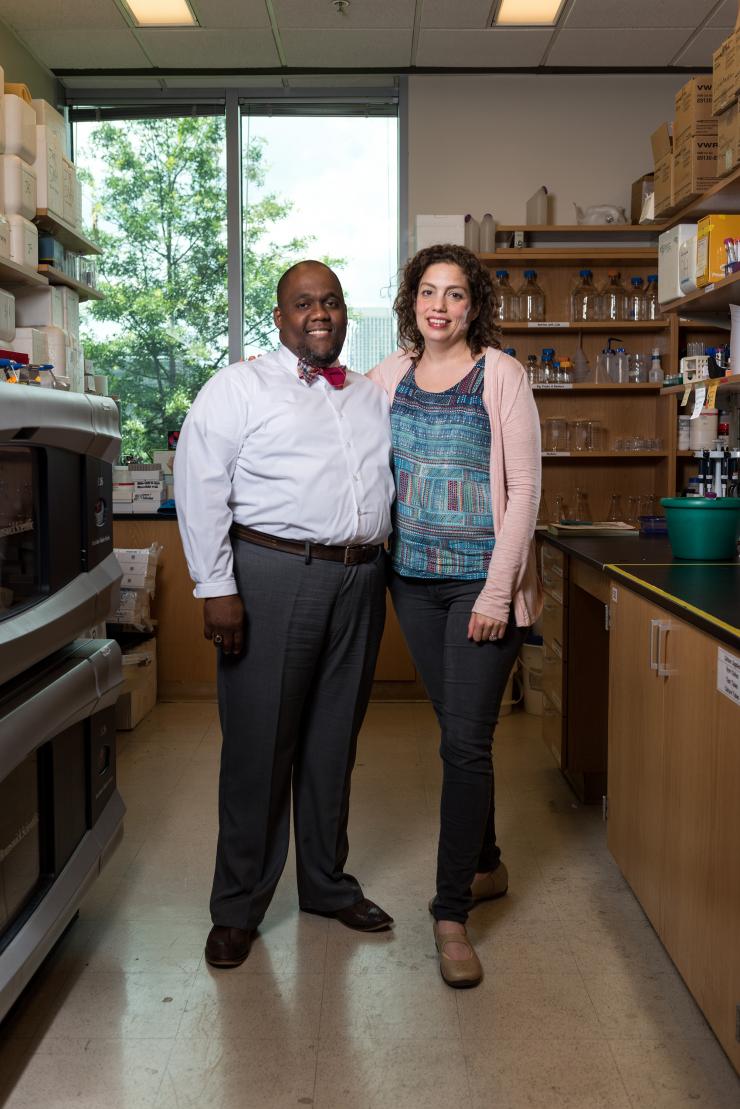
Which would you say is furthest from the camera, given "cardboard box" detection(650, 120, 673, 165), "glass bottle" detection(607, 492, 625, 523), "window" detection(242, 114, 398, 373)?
"window" detection(242, 114, 398, 373)

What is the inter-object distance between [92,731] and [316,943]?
27.4 inches

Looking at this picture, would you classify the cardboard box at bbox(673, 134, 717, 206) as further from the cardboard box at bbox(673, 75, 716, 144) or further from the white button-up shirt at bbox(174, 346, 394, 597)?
the white button-up shirt at bbox(174, 346, 394, 597)

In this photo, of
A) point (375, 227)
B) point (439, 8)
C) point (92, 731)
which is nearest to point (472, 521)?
point (92, 731)

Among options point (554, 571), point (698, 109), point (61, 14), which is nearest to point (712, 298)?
point (698, 109)

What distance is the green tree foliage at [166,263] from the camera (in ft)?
16.9

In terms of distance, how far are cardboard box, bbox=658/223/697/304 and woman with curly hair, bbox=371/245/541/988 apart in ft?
4.12

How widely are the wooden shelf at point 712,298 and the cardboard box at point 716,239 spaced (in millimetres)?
37

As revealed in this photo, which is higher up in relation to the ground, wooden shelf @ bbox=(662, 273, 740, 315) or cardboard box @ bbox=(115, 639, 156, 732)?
wooden shelf @ bbox=(662, 273, 740, 315)

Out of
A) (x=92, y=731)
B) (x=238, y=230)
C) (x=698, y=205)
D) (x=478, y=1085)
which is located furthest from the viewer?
(x=238, y=230)

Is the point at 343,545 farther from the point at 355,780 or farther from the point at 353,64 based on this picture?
the point at 353,64

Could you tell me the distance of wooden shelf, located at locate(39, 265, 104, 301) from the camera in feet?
12.0

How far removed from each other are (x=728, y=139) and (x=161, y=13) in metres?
2.65

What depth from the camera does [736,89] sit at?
2625 mm

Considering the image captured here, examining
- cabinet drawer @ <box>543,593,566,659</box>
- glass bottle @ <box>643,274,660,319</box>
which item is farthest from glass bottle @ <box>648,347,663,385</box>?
cabinet drawer @ <box>543,593,566,659</box>
